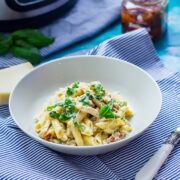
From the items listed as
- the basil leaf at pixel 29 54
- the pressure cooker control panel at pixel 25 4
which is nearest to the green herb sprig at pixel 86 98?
the basil leaf at pixel 29 54

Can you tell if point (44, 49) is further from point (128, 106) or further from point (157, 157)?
point (157, 157)

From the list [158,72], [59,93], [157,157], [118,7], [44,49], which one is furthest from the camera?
[118,7]

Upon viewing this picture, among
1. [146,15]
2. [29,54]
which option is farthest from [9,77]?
[146,15]

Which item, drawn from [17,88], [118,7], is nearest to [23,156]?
[17,88]

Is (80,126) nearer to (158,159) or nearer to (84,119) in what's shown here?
(84,119)

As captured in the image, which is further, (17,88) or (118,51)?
(118,51)

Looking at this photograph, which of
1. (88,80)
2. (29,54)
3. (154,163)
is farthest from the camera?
(29,54)

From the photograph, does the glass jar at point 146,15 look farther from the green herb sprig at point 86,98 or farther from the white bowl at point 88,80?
the green herb sprig at point 86,98
